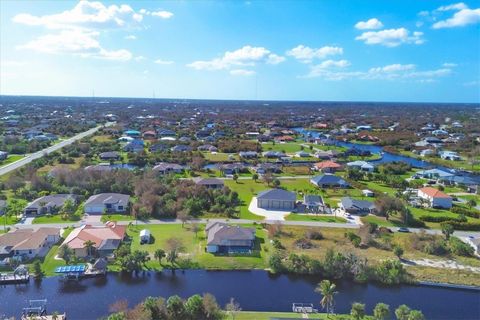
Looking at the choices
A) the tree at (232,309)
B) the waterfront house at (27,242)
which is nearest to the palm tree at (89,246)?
the waterfront house at (27,242)

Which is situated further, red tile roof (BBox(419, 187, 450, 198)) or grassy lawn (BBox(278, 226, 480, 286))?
red tile roof (BBox(419, 187, 450, 198))

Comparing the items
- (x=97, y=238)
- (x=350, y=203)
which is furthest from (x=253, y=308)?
(x=350, y=203)

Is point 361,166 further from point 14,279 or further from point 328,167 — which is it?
point 14,279

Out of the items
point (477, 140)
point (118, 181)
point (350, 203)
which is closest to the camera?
point (350, 203)

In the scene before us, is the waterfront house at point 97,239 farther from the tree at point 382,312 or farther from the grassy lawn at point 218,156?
the grassy lawn at point 218,156

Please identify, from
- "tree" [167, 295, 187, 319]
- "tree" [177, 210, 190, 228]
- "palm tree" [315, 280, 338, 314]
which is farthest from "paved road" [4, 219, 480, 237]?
"tree" [167, 295, 187, 319]

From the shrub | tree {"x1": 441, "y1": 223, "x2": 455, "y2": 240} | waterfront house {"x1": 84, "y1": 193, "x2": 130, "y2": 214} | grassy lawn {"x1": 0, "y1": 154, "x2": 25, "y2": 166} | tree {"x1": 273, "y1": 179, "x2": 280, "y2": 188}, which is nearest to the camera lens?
the shrub

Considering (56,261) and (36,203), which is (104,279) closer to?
(56,261)

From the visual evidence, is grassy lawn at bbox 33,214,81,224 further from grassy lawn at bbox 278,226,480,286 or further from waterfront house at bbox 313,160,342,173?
waterfront house at bbox 313,160,342,173
